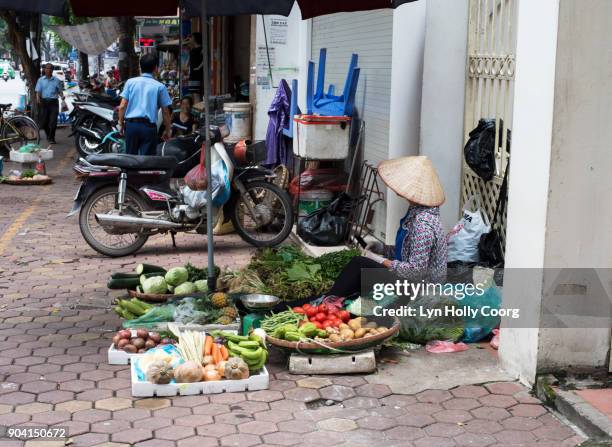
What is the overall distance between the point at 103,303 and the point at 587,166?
407 cm

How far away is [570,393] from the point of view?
187 inches

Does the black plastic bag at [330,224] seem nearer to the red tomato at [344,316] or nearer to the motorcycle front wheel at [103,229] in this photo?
the motorcycle front wheel at [103,229]

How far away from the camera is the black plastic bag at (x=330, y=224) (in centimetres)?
884

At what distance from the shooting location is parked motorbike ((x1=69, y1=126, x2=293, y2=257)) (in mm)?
8508

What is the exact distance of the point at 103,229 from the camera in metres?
8.68

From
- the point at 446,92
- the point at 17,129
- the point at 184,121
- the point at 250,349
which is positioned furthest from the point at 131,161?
the point at 17,129

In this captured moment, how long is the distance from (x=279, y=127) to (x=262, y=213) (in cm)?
225

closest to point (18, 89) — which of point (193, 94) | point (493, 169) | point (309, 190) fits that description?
point (193, 94)

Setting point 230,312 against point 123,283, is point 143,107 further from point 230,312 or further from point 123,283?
point 230,312

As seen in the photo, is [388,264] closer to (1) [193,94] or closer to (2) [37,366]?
(2) [37,366]

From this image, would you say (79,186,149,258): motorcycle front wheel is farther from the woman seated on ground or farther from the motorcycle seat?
the woman seated on ground

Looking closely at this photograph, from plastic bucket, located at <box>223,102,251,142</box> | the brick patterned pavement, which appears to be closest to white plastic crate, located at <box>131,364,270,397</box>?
the brick patterned pavement

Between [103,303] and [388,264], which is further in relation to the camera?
[103,303]

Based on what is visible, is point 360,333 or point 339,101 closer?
point 360,333
